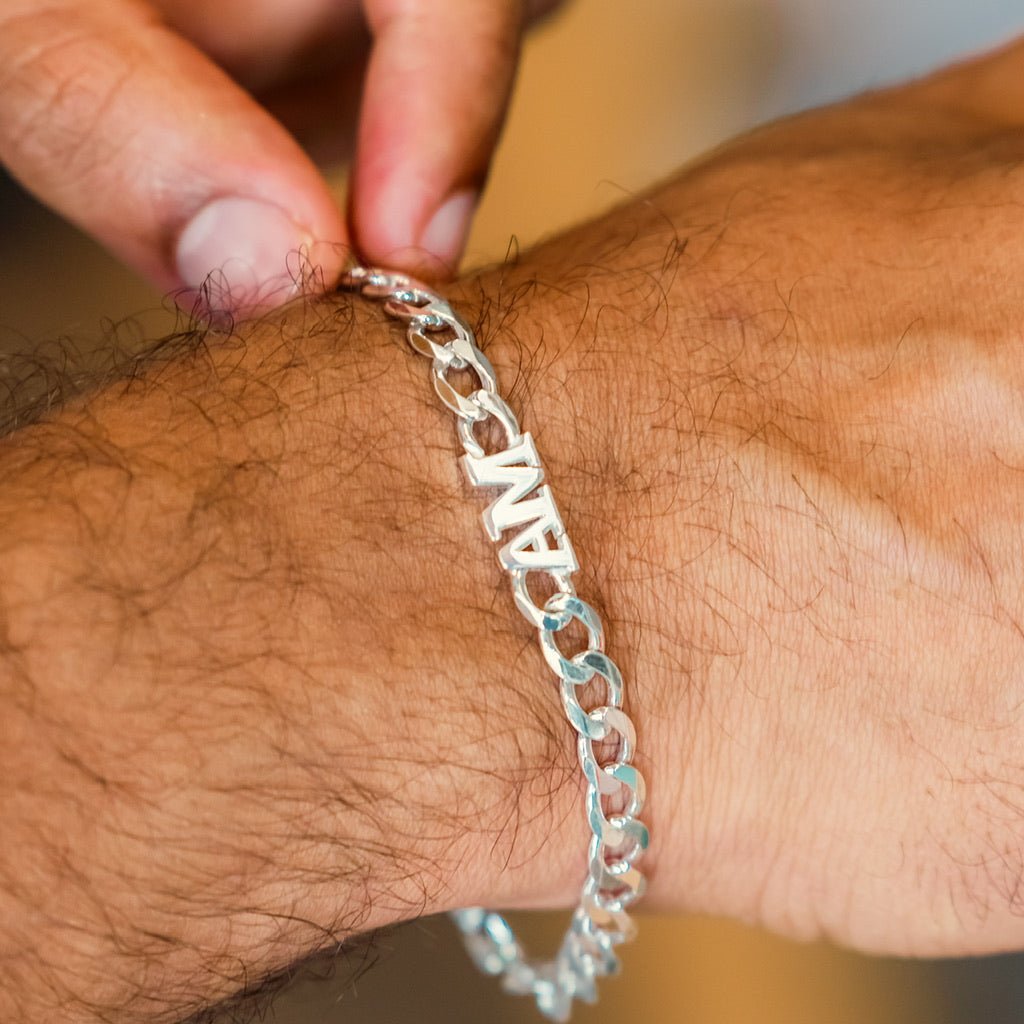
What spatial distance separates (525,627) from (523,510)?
0.08 m

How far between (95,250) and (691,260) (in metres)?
0.75

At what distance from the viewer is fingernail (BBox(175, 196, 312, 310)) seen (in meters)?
0.83

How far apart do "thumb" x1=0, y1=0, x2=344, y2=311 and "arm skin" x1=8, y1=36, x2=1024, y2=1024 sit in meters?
0.13

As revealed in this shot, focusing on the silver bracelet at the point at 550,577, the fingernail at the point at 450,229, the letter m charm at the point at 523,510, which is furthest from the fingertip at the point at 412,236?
the letter m charm at the point at 523,510

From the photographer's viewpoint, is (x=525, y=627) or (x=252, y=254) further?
(x=252, y=254)

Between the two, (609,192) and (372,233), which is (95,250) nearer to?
(372,233)

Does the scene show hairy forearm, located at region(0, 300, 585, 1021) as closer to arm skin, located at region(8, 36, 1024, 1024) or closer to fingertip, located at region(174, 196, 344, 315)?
arm skin, located at region(8, 36, 1024, 1024)

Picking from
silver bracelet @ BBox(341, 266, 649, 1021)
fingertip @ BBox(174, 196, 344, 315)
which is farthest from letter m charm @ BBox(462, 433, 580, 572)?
fingertip @ BBox(174, 196, 344, 315)

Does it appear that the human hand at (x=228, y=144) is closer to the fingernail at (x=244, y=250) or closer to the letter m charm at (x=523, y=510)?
the fingernail at (x=244, y=250)

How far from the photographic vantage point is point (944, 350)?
2.56 feet

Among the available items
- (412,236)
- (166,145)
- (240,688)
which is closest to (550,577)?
(240,688)

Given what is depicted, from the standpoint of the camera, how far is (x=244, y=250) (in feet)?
2.76

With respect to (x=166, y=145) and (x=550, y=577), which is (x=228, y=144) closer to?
(x=166, y=145)

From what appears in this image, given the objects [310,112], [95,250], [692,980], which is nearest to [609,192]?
[310,112]
